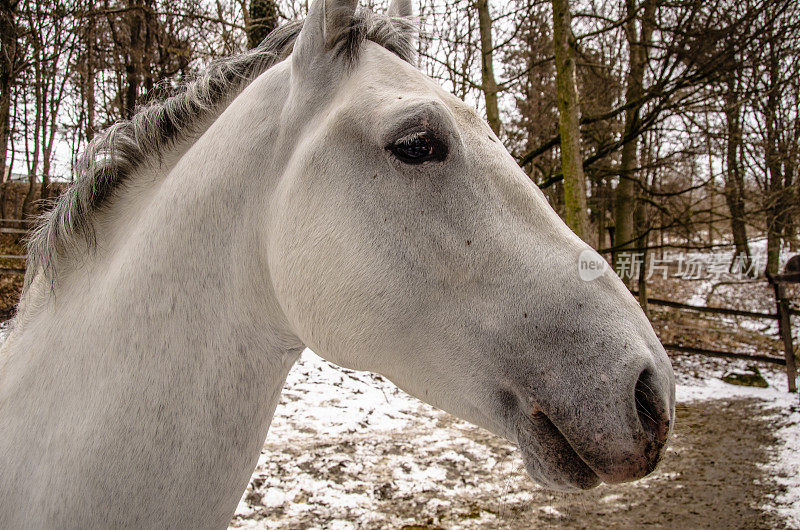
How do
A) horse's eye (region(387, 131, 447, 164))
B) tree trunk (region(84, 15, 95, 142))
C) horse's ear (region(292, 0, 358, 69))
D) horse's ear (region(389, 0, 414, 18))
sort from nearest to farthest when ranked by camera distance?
horse's eye (region(387, 131, 447, 164))
horse's ear (region(292, 0, 358, 69))
horse's ear (region(389, 0, 414, 18))
tree trunk (region(84, 15, 95, 142))

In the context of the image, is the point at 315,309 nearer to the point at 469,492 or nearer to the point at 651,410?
the point at 651,410

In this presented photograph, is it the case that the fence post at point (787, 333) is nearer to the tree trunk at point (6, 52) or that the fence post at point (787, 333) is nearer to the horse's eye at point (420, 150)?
the horse's eye at point (420, 150)

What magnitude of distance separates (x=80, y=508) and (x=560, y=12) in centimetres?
580

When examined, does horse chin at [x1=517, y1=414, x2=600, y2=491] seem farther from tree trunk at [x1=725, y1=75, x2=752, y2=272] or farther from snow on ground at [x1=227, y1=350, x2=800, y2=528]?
tree trunk at [x1=725, y1=75, x2=752, y2=272]

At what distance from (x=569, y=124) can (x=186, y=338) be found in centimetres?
476

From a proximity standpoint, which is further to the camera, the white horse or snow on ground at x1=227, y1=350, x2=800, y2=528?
snow on ground at x1=227, y1=350, x2=800, y2=528

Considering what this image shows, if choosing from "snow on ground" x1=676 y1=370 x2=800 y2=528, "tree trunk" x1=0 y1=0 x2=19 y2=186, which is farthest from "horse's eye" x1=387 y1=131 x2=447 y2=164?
"tree trunk" x1=0 y1=0 x2=19 y2=186

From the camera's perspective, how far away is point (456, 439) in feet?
16.0

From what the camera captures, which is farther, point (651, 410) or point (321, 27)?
point (321, 27)

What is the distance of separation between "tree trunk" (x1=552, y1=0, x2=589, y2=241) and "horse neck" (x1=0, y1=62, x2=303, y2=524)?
4.16 meters

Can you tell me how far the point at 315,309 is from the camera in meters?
1.24

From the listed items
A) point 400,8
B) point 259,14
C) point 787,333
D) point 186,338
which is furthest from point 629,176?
point 186,338

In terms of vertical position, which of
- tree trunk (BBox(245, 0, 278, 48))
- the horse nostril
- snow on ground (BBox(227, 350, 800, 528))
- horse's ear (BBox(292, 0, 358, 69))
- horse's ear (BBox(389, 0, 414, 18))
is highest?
tree trunk (BBox(245, 0, 278, 48))

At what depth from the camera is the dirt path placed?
11.2ft
